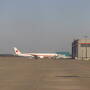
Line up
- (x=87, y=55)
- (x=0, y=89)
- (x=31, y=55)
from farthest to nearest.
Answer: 1. (x=31, y=55)
2. (x=87, y=55)
3. (x=0, y=89)

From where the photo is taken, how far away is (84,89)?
564 inches

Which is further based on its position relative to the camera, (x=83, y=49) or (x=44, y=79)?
(x=83, y=49)

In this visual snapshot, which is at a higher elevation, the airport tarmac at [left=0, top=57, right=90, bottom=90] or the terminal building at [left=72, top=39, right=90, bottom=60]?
the airport tarmac at [left=0, top=57, right=90, bottom=90]

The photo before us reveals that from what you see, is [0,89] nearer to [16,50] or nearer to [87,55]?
[87,55]

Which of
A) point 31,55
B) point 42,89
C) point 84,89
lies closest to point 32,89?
point 42,89

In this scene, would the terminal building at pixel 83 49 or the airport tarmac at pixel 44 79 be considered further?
the terminal building at pixel 83 49

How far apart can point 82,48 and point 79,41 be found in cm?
407

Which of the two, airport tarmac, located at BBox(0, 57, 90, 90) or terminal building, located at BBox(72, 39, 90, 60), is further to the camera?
terminal building, located at BBox(72, 39, 90, 60)

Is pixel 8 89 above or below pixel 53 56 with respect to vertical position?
above

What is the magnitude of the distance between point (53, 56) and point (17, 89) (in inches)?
6568

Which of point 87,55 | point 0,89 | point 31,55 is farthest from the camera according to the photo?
point 31,55

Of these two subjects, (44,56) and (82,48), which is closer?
(82,48)

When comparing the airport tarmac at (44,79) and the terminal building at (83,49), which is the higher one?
the airport tarmac at (44,79)

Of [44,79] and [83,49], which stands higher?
[44,79]
